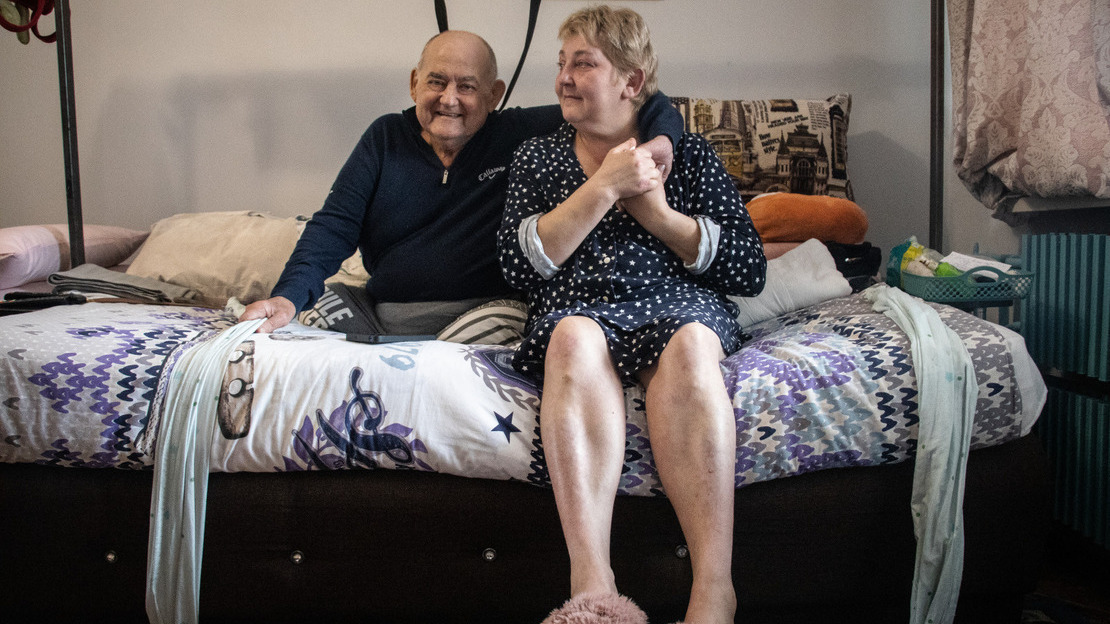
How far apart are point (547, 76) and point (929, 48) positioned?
1.08 m

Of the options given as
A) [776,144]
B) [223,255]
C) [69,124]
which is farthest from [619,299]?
[69,124]

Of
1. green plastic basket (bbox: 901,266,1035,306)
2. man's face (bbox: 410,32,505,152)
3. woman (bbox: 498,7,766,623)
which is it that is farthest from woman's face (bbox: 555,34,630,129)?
green plastic basket (bbox: 901,266,1035,306)

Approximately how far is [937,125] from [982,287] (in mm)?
794

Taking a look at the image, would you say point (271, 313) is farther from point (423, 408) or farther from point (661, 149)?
point (661, 149)

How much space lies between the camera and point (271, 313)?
128cm

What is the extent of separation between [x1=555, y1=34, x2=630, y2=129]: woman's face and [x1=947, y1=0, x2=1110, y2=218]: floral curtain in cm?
77

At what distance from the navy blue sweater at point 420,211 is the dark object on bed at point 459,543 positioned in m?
0.51

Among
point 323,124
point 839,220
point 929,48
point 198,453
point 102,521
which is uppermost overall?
point 929,48

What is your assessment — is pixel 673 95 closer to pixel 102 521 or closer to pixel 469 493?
pixel 469 493

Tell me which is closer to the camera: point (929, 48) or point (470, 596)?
point (470, 596)

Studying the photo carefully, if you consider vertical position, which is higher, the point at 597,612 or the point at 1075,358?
the point at 1075,358

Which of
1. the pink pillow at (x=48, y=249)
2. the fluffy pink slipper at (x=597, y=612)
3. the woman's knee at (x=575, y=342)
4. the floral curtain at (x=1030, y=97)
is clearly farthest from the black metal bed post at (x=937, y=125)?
the pink pillow at (x=48, y=249)

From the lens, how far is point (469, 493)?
1.05 m

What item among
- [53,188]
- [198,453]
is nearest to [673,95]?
[198,453]
